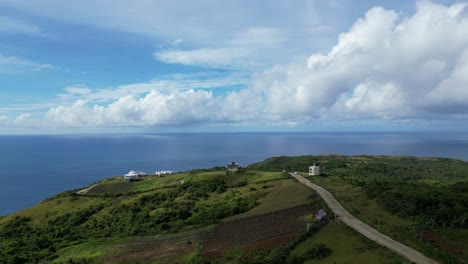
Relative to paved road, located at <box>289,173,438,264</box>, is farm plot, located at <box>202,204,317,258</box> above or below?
below

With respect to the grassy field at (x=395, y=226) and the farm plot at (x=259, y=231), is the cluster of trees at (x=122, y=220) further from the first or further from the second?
the grassy field at (x=395, y=226)

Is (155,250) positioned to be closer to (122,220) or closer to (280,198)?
(280,198)

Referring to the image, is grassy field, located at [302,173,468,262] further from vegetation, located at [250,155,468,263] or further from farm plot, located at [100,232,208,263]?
farm plot, located at [100,232,208,263]

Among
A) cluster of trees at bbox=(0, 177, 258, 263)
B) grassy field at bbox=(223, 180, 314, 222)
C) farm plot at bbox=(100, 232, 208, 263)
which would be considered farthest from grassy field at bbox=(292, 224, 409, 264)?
cluster of trees at bbox=(0, 177, 258, 263)

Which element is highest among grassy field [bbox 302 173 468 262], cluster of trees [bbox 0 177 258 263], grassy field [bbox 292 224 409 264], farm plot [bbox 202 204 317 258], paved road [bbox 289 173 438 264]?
grassy field [bbox 302 173 468 262]

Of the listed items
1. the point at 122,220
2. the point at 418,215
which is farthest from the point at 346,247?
the point at 122,220

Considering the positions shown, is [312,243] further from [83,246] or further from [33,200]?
[33,200]
